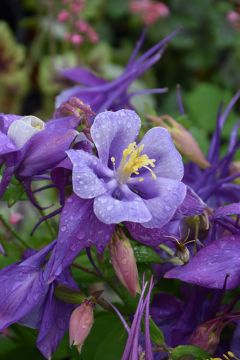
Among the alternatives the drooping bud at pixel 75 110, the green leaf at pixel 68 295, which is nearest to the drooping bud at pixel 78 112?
the drooping bud at pixel 75 110

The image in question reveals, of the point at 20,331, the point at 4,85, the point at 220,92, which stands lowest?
the point at 4,85

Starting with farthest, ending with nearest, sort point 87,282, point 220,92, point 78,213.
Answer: point 220,92 < point 87,282 < point 78,213

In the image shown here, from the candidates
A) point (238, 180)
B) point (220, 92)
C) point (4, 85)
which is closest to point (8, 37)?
point (4, 85)

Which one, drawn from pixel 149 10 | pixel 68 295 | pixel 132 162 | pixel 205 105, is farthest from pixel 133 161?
pixel 149 10

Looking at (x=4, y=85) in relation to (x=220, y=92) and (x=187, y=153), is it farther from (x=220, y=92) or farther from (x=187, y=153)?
(x=187, y=153)

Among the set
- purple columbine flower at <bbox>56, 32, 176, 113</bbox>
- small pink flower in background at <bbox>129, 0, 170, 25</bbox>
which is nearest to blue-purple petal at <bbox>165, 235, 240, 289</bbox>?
purple columbine flower at <bbox>56, 32, 176, 113</bbox>

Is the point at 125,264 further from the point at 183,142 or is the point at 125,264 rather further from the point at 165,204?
the point at 183,142
